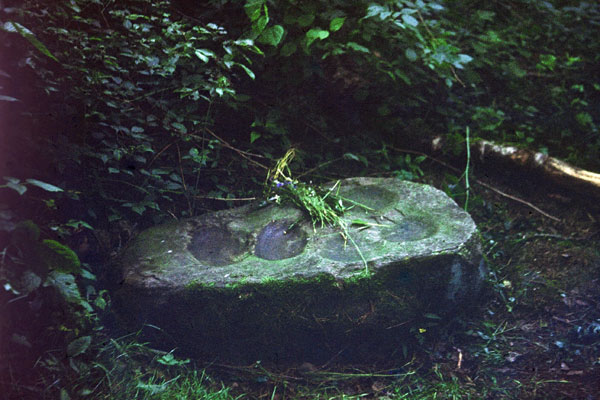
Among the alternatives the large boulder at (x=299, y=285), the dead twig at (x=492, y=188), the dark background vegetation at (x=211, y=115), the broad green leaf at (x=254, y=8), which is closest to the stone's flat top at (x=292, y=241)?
the large boulder at (x=299, y=285)

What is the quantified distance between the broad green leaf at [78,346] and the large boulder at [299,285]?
1.08ft

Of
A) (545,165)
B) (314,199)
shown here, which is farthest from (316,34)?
(545,165)

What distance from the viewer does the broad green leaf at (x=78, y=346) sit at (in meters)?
1.85

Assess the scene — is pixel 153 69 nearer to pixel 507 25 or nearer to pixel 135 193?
pixel 135 193

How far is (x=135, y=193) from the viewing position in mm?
2615

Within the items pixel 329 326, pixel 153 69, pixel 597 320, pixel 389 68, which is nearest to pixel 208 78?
pixel 153 69

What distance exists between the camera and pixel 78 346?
186 cm

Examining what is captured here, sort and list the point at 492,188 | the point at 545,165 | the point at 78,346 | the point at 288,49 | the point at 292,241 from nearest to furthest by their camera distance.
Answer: the point at 78,346 < the point at 292,241 < the point at 288,49 < the point at 545,165 < the point at 492,188

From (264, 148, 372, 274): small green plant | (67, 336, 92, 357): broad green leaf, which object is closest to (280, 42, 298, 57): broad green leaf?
(264, 148, 372, 274): small green plant

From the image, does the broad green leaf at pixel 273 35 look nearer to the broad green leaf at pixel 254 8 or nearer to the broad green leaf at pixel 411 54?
the broad green leaf at pixel 254 8

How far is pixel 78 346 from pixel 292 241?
1184 mm

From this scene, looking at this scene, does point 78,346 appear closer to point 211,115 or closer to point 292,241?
point 292,241

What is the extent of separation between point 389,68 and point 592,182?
5.50 feet

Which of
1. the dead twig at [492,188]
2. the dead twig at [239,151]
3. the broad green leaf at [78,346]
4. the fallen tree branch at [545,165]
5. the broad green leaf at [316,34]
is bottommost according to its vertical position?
the dead twig at [492,188]
